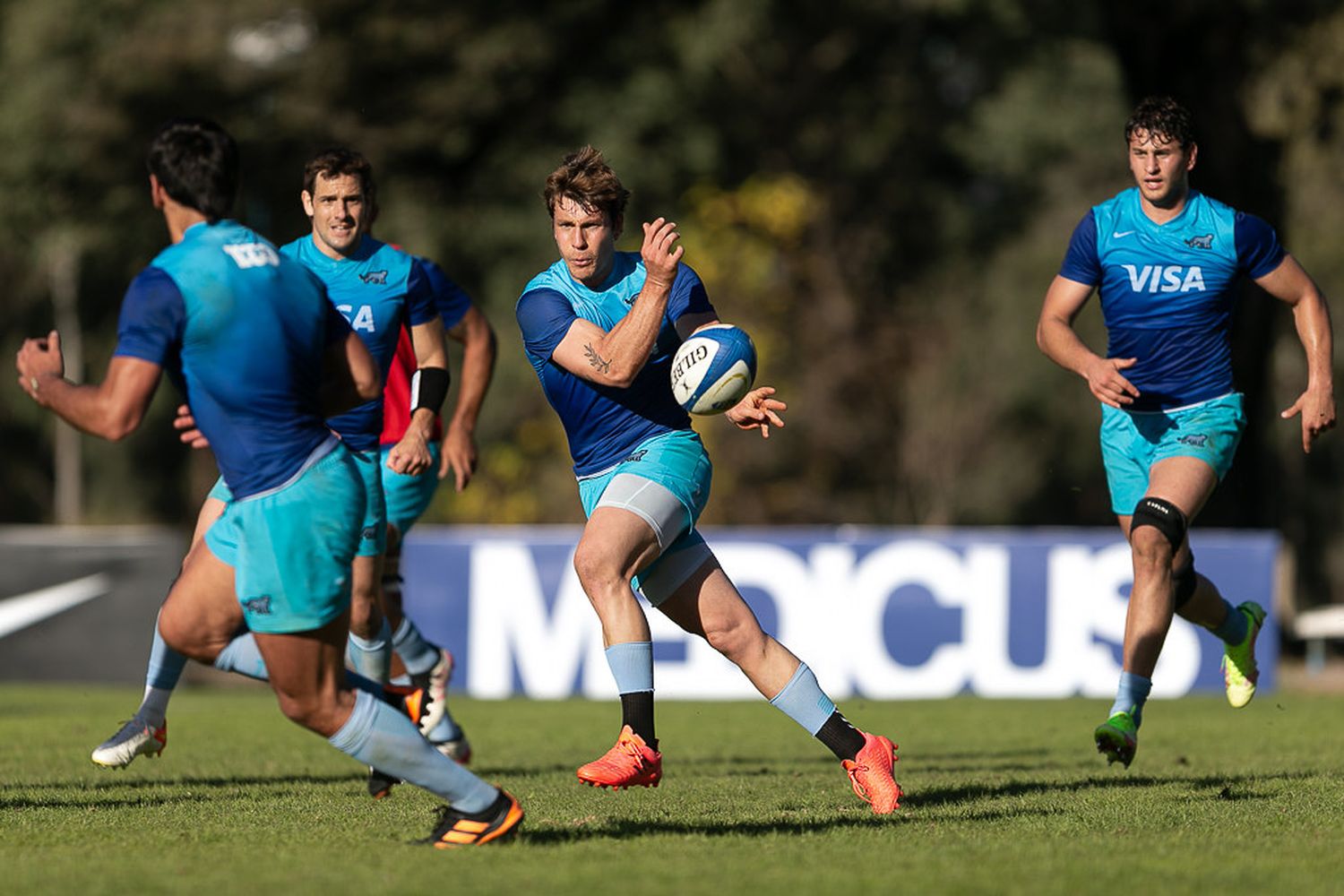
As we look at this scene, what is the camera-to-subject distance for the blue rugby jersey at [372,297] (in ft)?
28.5

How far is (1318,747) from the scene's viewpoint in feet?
34.8

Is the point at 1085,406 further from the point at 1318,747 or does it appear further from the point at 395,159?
the point at 1318,747

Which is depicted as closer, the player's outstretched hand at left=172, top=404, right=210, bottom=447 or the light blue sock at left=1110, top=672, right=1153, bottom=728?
the player's outstretched hand at left=172, top=404, right=210, bottom=447

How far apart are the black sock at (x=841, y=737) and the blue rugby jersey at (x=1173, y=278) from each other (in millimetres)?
Result: 2558

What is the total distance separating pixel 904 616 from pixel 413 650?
9.21m

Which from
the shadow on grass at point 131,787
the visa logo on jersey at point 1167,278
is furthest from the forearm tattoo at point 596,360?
the visa logo on jersey at point 1167,278

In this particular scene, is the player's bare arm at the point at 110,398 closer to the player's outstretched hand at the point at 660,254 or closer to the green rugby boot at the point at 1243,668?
the player's outstretched hand at the point at 660,254

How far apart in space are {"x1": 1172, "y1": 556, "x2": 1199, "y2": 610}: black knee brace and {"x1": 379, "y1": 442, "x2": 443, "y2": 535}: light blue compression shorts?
3.61 m

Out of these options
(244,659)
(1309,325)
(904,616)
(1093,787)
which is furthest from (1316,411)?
(904,616)

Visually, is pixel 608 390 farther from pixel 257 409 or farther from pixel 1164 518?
pixel 1164 518

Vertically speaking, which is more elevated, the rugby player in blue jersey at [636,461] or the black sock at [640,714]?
A: the rugby player in blue jersey at [636,461]

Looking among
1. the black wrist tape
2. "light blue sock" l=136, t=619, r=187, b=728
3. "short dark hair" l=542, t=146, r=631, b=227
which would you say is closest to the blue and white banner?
the black wrist tape

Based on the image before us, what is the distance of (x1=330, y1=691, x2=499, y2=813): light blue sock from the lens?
5.87m

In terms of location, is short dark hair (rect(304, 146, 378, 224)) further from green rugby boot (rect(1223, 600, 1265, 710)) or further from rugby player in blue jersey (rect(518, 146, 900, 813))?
green rugby boot (rect(1223, 600, 1265, 710))
